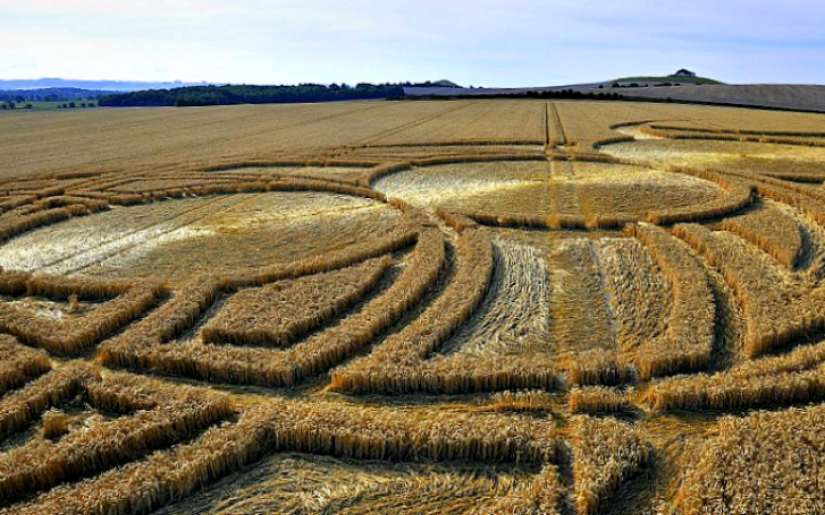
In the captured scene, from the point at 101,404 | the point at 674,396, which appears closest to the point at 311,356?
the point at 101,404

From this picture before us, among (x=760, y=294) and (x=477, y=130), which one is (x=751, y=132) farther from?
(x=760, y=294)

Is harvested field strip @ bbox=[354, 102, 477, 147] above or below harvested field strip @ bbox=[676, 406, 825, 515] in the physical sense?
above

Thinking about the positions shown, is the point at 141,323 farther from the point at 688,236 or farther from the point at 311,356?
the point at 688,236

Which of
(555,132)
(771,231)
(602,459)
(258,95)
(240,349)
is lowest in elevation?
(602,459)

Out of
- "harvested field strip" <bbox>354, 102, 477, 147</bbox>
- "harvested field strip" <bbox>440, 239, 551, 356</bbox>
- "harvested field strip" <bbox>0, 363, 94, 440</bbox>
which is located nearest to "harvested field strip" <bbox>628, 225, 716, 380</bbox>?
"harvested field strip" <bbox>440, 239, 551, 356</bbox>

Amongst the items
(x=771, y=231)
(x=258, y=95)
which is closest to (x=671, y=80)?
(x=258, y=95)

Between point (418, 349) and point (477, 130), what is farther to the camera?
point (477, 130)

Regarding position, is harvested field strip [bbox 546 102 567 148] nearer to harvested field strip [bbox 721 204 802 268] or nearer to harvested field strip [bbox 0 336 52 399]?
harvested field strip [bbox 721 204 802 268]
